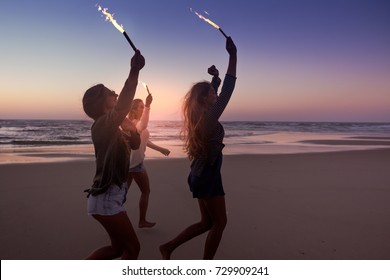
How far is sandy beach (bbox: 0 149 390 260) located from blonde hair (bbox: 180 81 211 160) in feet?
5.53

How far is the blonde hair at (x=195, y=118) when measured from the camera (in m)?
3.04

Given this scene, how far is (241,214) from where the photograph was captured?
5711 millimetres

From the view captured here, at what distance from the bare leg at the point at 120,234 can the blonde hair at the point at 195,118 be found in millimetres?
860

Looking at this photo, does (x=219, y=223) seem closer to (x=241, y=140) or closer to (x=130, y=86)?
(x=130, y=86)

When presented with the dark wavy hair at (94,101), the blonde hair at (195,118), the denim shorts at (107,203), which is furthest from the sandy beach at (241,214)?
the dark wavy hair at (94,101)

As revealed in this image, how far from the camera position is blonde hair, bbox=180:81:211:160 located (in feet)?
9.98

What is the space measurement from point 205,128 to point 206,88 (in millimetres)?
432

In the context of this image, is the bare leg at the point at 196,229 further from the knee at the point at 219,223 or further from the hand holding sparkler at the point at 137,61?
the hand holding sparkler at the point at 137,61

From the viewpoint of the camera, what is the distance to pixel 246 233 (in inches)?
191

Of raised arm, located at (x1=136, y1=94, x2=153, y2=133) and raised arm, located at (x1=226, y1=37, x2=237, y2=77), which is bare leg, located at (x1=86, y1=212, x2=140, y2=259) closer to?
raised arm, located at (x1=226, y1=37, x2=237, y2=77)

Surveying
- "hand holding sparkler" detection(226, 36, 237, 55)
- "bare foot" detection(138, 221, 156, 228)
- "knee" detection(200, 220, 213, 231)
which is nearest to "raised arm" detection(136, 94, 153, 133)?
"bare foot" detection(138, 221, 156, 228)

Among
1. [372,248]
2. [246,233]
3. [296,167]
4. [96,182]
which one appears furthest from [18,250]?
[296,167]

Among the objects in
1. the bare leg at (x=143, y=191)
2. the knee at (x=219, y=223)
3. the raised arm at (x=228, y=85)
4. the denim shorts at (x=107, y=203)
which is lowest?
the bare leg at (x=143, y=191)
